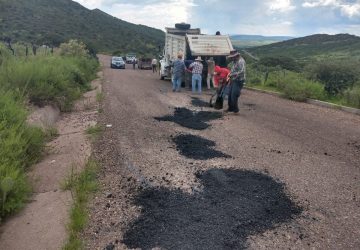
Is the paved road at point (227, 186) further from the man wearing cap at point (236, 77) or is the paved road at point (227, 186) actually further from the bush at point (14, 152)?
the man wearing cap at point (236, 77)

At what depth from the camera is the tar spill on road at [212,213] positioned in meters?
4.75

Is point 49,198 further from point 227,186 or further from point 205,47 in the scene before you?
point 205,47

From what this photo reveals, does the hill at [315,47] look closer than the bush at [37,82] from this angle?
No

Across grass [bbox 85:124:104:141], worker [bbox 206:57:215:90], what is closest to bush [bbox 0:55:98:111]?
grass [bbox 85:124:104:141]

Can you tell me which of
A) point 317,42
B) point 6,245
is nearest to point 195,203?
point 6,245

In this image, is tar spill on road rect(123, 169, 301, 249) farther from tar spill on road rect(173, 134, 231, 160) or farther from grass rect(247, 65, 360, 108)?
grass rect(247, 65, 360, 108)

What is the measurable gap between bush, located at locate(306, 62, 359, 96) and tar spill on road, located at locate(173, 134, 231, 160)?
936 centimetres

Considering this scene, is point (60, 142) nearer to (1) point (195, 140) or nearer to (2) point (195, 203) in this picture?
(1) point (195, 140)

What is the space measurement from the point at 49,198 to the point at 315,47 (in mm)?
75982

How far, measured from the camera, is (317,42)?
82500mm

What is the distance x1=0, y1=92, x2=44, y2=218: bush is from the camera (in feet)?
18.7

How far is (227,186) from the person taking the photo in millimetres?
6355

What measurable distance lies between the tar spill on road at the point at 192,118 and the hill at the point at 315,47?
162 ft

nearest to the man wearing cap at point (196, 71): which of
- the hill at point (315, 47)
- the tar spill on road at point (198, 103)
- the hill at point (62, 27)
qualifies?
the tar spill on road at point (198, 103)
